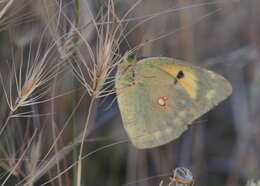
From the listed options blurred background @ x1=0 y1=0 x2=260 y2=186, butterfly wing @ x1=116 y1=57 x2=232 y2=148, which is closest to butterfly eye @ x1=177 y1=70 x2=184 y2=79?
butterfly wing @ x1=116 y1=57 x2=232 y2=148

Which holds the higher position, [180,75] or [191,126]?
[180,75]

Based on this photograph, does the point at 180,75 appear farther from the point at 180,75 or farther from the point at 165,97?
the point at 165,97

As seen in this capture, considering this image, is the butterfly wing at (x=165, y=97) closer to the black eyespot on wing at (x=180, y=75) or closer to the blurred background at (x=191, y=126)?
the black eyespot on wing at (x=180, y=75)

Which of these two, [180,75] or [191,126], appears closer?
[180,75]

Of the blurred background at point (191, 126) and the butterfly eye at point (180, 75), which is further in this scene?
the blurred background at point (191, 126)

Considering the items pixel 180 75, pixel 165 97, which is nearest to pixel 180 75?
pixel 180 75

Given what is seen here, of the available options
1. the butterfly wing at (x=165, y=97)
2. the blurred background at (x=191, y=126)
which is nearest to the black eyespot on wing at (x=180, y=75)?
the butterfly wing at (x=165, y=97)

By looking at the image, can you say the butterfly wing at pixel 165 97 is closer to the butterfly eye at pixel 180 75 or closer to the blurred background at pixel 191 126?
the butterfly eye at pixel 180 75

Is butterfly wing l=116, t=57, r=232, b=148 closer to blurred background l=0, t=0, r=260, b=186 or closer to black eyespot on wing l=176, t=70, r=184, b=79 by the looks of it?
black eyespot on wing l=176, t=70, r=184, b=79

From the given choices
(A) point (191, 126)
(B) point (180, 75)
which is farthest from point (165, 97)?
(A) point (191, 126)

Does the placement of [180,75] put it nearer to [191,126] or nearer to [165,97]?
[165,97]
